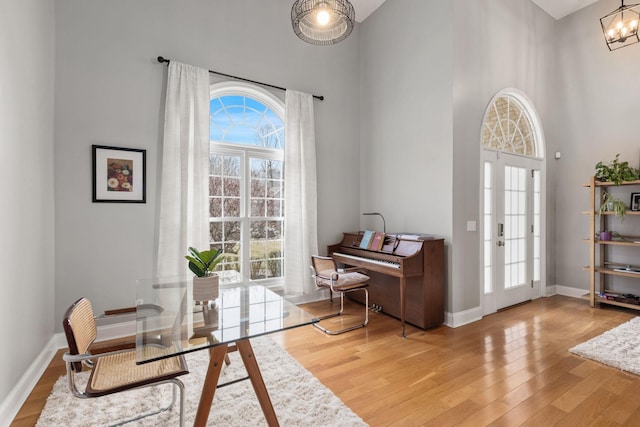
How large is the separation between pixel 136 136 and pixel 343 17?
2.28 m

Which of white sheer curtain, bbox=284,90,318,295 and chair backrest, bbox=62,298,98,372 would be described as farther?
white sheer curtain, bbox=284,90,318,295

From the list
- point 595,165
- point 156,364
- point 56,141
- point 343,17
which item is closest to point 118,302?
point 56,141

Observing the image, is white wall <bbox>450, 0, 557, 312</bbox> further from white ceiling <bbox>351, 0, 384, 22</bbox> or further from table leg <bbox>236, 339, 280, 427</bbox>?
table leg <bbox>236, 339, 280, 427</bbox>

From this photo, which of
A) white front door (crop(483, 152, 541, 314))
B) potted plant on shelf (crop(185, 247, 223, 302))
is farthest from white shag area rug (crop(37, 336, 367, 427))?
white front door (crop(483, 152, 541, 314))

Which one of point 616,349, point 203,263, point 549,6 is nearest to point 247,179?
point 203,263

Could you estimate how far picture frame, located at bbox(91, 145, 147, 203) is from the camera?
2953mm

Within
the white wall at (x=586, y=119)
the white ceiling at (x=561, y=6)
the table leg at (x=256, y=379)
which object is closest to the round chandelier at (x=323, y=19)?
the table leg at (x=256, y=379)

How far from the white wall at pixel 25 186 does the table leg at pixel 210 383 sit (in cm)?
122

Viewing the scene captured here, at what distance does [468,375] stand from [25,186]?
11.4 feet

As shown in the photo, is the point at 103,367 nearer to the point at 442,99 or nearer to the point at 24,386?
the point at 24,386

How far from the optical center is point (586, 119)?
14.3 feet

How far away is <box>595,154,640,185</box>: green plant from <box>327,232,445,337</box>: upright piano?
7.89 feet

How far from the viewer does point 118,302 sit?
3.05 metres

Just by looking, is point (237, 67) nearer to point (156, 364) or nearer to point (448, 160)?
point (448, 160)
